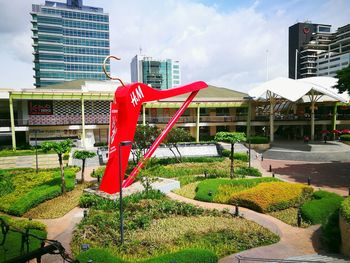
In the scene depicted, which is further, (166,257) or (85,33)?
(85,33)

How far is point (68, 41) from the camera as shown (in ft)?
276

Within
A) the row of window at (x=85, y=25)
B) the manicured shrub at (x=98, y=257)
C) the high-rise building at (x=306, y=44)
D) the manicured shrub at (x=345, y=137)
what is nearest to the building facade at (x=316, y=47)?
the high-rise building at (x=306, y=44)

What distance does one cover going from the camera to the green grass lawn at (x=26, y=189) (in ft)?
48.9

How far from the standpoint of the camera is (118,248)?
10.1 meters

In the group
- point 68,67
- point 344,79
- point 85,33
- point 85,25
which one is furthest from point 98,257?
point 85,25

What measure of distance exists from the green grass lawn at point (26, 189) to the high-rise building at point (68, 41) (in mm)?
64244

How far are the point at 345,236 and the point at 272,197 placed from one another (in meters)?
4.99

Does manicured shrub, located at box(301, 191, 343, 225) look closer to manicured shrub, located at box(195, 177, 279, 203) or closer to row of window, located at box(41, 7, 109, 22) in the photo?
manicured shrub, located at box(195, 177, 279, 203)

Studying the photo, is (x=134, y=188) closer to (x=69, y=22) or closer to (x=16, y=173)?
(x=16, y=173)

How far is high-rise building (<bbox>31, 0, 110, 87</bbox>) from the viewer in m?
80.0

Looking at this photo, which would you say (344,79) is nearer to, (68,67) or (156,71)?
(68,67)

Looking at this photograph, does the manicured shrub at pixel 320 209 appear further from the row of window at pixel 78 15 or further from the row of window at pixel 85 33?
the row of window at pixel 78 15

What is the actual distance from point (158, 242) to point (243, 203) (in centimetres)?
608

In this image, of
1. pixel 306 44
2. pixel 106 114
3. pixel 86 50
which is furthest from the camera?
pixel 306 44
